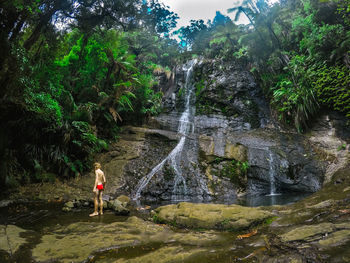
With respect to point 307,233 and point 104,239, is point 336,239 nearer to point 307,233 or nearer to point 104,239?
point 307,233

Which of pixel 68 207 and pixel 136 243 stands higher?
pixel 136 243

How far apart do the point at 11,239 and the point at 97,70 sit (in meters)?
9.67

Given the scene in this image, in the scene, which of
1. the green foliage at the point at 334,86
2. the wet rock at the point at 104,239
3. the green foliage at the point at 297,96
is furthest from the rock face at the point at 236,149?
the wet rock at the point at 104,239

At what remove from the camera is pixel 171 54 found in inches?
989

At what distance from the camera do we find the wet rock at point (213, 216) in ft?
12.8

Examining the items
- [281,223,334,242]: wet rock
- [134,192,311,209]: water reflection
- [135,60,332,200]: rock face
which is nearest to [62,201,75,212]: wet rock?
[134,192,311,209]: water reflection

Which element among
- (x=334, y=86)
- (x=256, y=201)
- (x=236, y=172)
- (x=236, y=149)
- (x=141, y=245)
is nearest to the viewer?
(x=141, y=245)

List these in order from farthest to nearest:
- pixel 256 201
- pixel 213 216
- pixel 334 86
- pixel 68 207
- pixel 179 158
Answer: pixel 179 158 < pixel 334 86 < pixel 256 201 < pixel 68 207 < pixel 213 216

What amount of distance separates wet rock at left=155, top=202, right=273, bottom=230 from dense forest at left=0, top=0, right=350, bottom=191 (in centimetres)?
530

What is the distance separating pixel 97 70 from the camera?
11.2m

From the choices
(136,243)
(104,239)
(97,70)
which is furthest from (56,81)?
(136,243)

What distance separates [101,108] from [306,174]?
10088 millimetres

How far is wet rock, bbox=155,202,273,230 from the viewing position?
3.90 meters

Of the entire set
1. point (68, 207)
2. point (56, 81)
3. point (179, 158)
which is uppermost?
point (56, 81)
